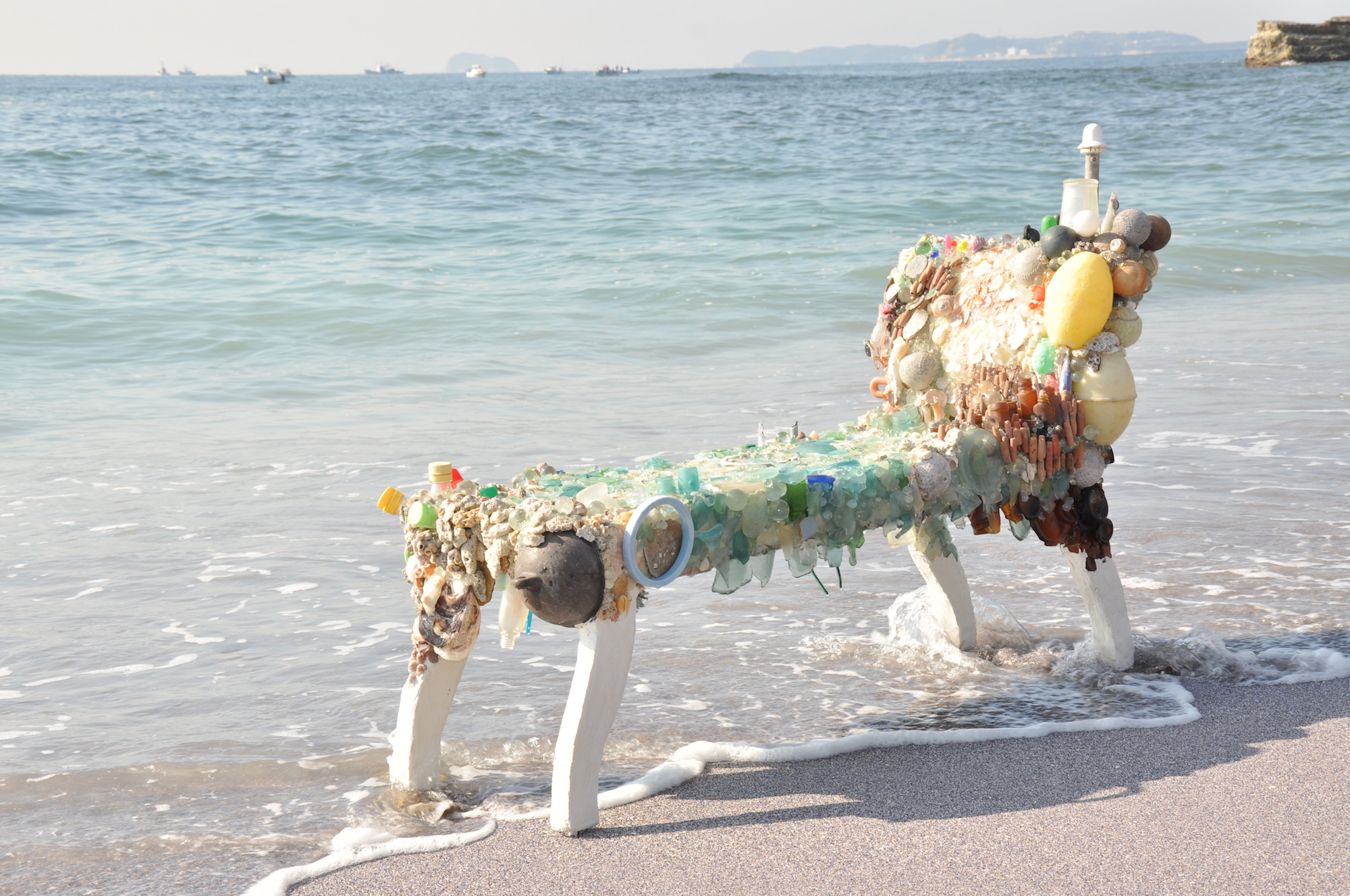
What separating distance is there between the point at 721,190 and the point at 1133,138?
39.9ft

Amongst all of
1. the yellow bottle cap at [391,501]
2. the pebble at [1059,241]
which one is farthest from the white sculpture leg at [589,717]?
the pebble at [1059,241]

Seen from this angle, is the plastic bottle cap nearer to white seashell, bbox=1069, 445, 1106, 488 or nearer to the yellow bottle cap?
the yellow bottle cap

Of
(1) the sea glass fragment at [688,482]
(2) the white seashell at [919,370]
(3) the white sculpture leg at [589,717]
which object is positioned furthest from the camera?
(2) the white seashell at [919,370]

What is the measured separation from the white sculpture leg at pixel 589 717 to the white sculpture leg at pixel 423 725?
1.08ft

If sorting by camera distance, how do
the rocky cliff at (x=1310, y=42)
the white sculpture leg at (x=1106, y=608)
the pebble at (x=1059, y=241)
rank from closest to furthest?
the pebble at (x=1059, y=241) → the white sculpture leg at (x=1106, y=608) → the rocky cliff at (x=1310, y=42)

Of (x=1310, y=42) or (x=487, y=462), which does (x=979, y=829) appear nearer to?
(x=487, y=462)

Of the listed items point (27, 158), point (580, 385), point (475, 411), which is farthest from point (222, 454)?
point (27, 158)

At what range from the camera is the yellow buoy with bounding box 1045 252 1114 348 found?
11.3ft

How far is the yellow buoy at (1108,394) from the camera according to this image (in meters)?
3.51

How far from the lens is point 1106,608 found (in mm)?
3842

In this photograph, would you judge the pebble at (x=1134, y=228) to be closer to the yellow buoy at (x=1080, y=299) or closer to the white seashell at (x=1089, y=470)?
the yellow buoy at (x=1080, y=299)

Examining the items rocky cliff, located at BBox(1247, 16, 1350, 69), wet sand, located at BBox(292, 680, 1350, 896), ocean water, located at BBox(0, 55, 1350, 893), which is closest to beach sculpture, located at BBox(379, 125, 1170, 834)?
wet sand, located at BBox(292, 680, 1350, 896)

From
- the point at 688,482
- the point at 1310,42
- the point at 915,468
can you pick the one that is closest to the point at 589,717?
the point at 688,482

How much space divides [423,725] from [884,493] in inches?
53.3
